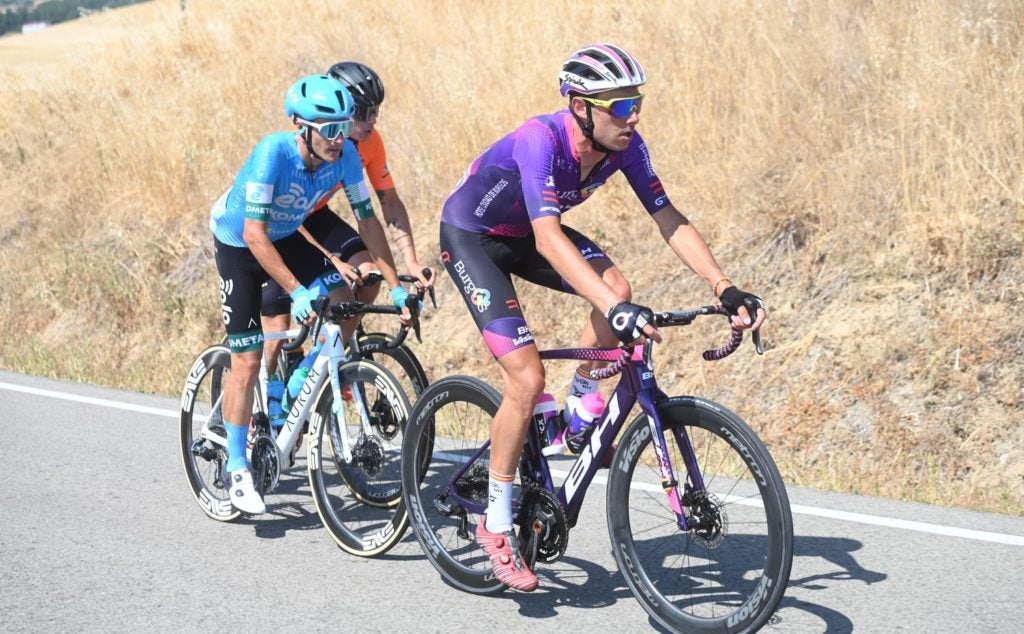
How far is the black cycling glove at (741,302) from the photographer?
14.3 ft

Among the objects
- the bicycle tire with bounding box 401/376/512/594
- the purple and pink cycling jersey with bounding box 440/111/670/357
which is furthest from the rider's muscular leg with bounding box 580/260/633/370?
the bicycle tire with bounding box 401/376/512/594

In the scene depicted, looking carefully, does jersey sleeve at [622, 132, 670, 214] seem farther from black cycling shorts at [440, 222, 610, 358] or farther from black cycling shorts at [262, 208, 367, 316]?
black cycling shorts at [262, 208, 367, 316]

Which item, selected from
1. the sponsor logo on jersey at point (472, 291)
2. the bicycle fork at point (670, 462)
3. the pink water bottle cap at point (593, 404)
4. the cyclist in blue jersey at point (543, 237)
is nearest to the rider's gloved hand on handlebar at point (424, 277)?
the cyclist in blue jersey at point (543, 237)

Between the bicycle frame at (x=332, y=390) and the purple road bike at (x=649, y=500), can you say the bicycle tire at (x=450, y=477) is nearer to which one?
the purple road bike at (x=649, y=500)

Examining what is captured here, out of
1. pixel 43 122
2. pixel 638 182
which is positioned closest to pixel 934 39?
pixel 638 182

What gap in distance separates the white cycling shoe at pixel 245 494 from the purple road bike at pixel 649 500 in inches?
35.8

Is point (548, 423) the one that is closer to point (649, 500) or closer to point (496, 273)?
point (496, 273)

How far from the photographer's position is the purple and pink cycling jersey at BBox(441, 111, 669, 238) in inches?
191

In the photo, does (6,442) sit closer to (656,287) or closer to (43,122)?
(656,287)

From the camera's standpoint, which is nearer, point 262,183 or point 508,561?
point 508,561

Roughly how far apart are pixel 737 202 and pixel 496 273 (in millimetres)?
4928

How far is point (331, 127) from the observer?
573 cm

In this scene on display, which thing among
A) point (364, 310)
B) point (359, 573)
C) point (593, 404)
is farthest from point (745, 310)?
point (359, 573)

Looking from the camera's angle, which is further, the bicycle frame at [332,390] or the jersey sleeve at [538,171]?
the bicycle frame at [332,390]
